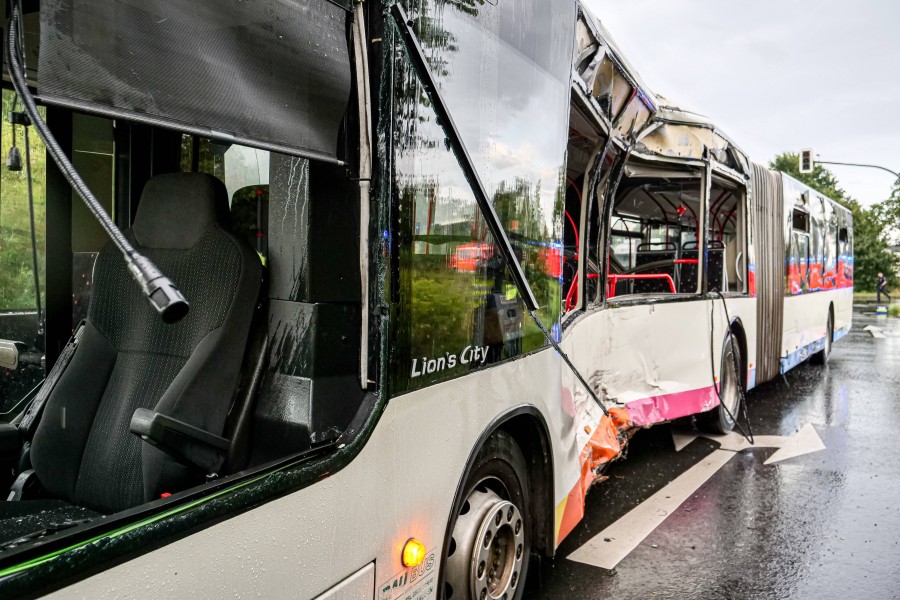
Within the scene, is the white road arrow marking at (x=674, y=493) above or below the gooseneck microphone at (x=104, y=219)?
below

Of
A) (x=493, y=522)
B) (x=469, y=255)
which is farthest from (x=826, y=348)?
(x=469, y=255)

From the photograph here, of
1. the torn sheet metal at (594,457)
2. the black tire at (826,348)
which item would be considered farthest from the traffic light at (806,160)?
the torn sheet metal at (594,457)

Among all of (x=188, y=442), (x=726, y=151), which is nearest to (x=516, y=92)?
(x=188, y=442)

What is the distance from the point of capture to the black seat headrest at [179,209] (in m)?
2.42

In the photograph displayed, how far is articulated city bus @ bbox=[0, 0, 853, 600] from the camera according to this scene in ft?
4.67

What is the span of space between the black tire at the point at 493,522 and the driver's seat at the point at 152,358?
1.00 meters

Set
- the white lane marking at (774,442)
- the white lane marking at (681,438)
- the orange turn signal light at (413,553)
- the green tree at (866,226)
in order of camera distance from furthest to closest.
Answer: the green tree at (866,226), the white lane marking at (681,438), the white lane marking at (774,442), the orange turn signal light at (413,553)

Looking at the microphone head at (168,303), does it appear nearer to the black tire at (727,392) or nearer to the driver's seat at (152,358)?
the driver's seat at (152,358)

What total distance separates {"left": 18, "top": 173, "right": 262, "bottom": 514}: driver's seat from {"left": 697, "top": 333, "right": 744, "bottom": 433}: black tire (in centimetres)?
560

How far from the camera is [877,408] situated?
8.30 meters

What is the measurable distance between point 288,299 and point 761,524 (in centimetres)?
379

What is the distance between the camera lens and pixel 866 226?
1761 inches

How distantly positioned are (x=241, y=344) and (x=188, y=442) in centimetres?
35

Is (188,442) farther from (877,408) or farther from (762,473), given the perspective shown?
(877,408)
